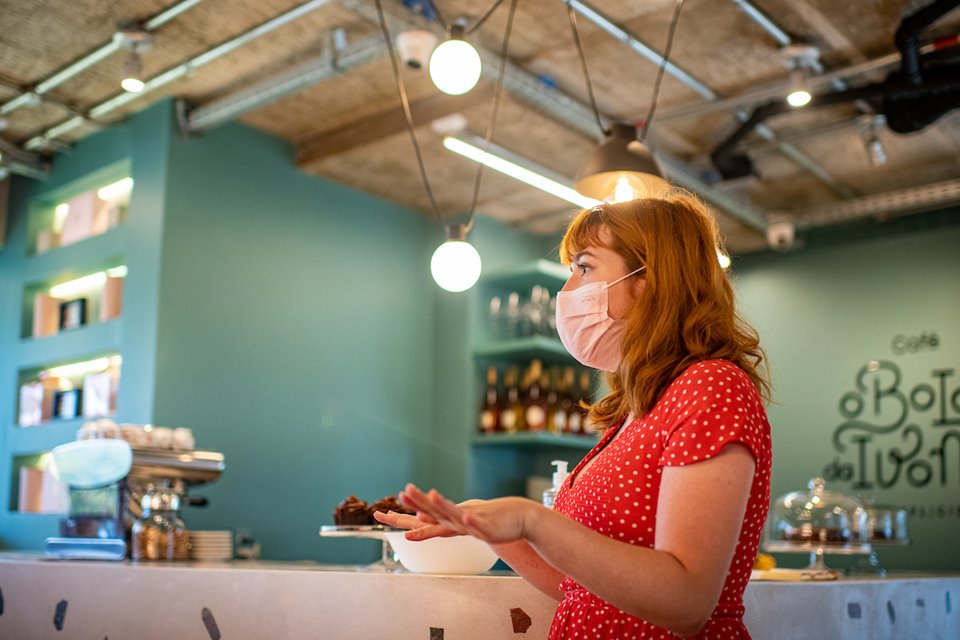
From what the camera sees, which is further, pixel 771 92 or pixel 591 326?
pixel 771 92

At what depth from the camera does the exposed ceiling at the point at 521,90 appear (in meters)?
3.83

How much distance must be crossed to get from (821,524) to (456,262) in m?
1.61

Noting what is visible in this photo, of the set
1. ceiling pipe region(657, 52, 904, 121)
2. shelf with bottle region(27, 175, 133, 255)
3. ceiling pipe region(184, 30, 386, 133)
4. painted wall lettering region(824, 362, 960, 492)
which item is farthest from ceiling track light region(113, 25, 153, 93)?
painted wall lettering region(824, 362, 960, 492)

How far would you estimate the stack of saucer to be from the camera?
340cm

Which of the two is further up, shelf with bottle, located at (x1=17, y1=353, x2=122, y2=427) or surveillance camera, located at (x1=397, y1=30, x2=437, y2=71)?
surveillance camera, located at (x1=397, y1=30, x2=437, y2=71)

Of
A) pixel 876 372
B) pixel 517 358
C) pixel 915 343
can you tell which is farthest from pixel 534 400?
pixel 915 343

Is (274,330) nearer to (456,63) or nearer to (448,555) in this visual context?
(456,63)

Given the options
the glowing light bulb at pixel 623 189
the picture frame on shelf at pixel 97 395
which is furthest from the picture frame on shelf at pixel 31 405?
the glowing light bulb at pixel 623 189

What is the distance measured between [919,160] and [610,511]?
4.70 metres

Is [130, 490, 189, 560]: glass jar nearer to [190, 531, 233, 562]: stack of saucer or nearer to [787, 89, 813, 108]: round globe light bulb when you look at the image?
[190, 531, 233, 562]: stack of saucer

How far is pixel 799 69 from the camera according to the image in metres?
4.06

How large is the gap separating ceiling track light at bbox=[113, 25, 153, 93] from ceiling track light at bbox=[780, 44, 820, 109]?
2.67m

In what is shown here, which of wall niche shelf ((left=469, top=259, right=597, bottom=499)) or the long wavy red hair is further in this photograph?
wall niche shelf ((left=469, top=259, right=597, bottom=499))

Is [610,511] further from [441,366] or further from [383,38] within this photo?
[441,366]
